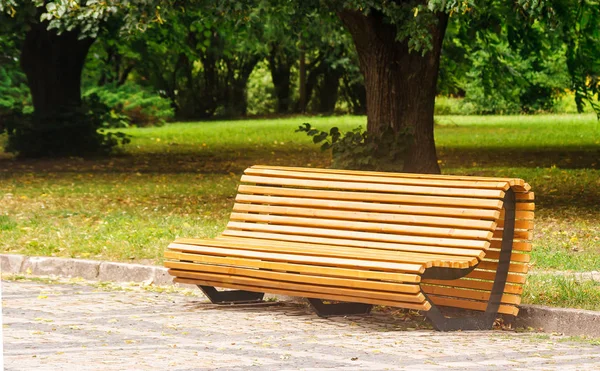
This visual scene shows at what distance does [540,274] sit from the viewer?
8.30 meters

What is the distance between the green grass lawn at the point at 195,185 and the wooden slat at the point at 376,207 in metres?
1.58

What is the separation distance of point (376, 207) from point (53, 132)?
590 inches

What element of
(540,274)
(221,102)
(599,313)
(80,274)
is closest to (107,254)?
(80,274)

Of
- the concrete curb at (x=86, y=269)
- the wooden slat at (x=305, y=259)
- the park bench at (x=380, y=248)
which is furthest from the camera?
the concrete curb at (x=86, y=269)

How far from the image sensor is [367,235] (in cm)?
762

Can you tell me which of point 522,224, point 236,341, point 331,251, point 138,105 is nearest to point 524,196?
point 522,224

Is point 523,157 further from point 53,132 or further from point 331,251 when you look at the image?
point 331,251

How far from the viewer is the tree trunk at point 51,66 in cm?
2159

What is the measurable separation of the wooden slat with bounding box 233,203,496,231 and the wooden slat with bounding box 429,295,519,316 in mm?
495

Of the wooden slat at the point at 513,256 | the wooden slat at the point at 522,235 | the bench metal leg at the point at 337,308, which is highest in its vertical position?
the wooden slat at the point at 522,235

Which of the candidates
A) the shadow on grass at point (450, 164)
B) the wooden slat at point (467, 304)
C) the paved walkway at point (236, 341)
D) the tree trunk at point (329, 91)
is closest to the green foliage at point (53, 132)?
the shadow on grass at point (450, 164)

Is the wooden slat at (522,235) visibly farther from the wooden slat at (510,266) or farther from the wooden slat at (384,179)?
the wooden slat at (384,179)

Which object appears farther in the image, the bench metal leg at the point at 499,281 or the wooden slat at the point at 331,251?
the bench metal leg at the point at 499,281

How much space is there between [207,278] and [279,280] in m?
0.67
